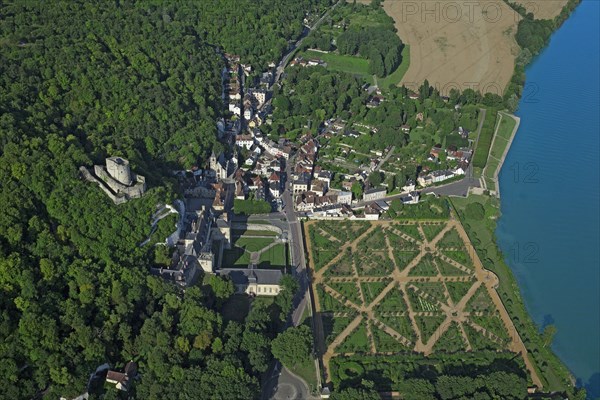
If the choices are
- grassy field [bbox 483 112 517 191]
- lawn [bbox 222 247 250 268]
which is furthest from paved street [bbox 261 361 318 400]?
grassy field [bbox 483 112 517 191]

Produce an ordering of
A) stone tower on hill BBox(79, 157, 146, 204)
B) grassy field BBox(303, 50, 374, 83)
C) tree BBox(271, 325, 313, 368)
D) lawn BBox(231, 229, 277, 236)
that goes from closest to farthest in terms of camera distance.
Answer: tree BBox(271, 325, 313, 368), stone tower on hill BBox(79, 157, 146, 204), lawn BBox(231, 229, 277, 236), grassy field BBox(303, 50, 374, 83)

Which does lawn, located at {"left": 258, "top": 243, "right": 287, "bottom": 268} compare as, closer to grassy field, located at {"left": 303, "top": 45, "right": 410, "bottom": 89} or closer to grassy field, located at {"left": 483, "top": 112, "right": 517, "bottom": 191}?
grassy field, located at {"left": 483, "top": 112, "right": 517, "bottom": 191}

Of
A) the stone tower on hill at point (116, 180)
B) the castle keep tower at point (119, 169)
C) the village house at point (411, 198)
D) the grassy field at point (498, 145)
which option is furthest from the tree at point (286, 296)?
the grassy field at point (498, 145)

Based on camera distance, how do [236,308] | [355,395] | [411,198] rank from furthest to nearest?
[411,198], [236,308], [355,395]

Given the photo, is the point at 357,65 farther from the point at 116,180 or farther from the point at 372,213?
the point at 116,180

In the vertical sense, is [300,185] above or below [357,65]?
above

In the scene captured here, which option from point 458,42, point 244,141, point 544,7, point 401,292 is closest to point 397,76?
point 458,42
